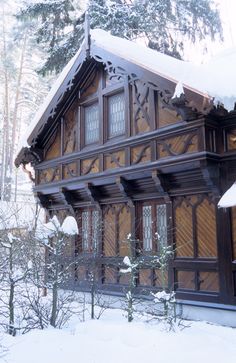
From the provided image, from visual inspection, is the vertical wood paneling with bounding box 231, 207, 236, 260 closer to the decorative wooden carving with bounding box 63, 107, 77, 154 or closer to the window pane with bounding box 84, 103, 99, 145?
the window pane with bounding box 84, 103, 99, 145

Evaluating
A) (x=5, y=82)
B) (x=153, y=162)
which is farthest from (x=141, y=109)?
(x=5, y=82)

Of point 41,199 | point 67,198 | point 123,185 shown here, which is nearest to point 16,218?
point 123,185

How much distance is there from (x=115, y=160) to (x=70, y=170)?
2.06 meters

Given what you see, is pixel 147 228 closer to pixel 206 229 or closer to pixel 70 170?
pixel 206 229

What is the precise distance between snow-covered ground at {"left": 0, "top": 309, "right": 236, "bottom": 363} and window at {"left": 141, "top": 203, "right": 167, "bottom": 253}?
2.58 metres

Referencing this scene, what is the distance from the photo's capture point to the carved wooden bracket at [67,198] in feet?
40.8

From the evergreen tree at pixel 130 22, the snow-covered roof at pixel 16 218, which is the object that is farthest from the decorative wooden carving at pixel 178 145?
the evergreen tree at pixel 130 22

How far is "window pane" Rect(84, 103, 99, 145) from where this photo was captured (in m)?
11.8

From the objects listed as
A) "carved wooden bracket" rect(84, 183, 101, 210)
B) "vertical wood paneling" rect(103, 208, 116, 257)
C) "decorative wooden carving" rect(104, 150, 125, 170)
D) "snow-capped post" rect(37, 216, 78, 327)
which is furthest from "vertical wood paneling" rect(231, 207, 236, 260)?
"carved wooden bracket" rect(84, 183, 101, 210)

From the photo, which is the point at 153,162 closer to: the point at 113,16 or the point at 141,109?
the point at 141,109

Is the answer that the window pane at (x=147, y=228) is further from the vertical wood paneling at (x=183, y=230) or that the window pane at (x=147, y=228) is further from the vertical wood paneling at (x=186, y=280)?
the vertical wood paneling at (x=186, y=280)

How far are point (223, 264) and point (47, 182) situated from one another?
660 cm

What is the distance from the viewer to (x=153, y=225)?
1027 centimetres

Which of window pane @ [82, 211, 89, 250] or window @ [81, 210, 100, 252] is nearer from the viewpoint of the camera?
window @ [81, 210, 100, 252]
